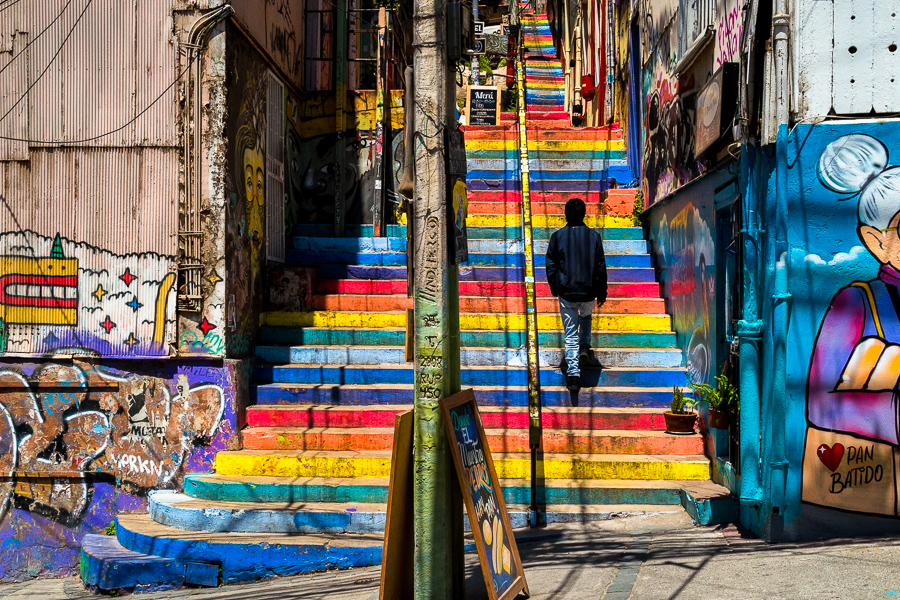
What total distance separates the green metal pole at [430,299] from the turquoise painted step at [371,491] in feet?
7.56

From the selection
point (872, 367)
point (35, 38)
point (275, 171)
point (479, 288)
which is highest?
point (35, 38)

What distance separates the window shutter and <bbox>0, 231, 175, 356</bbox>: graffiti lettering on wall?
191 centimetres

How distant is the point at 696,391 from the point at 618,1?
759 cm

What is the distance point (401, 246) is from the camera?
10.7 meters

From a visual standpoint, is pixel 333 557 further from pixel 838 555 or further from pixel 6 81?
pixel 6 81

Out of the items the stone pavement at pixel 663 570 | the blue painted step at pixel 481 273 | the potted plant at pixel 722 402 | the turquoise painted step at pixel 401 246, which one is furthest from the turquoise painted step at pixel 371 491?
the turquoise painted step at pixel 401 246

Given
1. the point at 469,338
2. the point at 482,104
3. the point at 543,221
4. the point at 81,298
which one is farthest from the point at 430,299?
the point at 482,104

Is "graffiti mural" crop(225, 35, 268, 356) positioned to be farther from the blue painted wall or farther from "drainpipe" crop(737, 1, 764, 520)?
the blue painted wall

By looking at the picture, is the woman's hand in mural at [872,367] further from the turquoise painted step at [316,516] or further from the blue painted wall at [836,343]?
the turquoise painted step at [316,516]

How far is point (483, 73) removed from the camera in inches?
876

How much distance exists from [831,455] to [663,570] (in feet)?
4.83

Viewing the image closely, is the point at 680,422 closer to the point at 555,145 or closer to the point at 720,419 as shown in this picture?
the point at 720,419

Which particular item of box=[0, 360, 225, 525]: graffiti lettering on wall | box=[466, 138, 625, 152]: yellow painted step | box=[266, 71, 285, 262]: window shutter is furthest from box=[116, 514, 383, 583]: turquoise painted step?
box=[466, 138, 625, 152]: yellow painted step

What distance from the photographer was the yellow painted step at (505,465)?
7.27 metres
